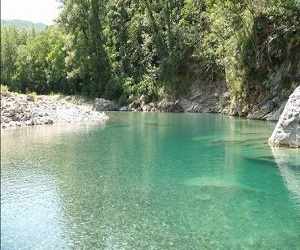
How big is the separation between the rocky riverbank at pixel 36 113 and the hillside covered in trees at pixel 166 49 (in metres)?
13.7

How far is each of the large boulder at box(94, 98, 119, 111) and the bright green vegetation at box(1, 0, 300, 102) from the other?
5.33ft

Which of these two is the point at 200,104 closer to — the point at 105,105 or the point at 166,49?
the point at 166,49

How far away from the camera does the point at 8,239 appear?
566 inches

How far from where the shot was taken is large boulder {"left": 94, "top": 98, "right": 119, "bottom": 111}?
2685 inches

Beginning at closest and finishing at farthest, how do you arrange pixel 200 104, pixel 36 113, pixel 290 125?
pixel 290 125, pixel 36 113, pixel 200 104

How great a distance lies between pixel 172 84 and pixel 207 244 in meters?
51.1

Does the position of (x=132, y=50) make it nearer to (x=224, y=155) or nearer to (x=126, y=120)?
(x=126, y=120)

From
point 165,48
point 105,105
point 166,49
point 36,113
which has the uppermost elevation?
point 165,48

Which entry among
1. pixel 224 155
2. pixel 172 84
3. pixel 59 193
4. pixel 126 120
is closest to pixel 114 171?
pixel 59 193

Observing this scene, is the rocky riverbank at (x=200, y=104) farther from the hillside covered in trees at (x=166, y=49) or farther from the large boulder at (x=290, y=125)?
the large boulder at (x=290, y=125)

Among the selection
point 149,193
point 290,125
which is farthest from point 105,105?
point 149,193

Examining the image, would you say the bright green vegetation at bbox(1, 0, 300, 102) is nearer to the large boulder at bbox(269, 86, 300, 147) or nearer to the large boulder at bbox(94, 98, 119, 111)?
the large boulder at bbox(94, 98, 119, 111)

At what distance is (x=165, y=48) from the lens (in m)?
66.0

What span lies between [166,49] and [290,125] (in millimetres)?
39364
